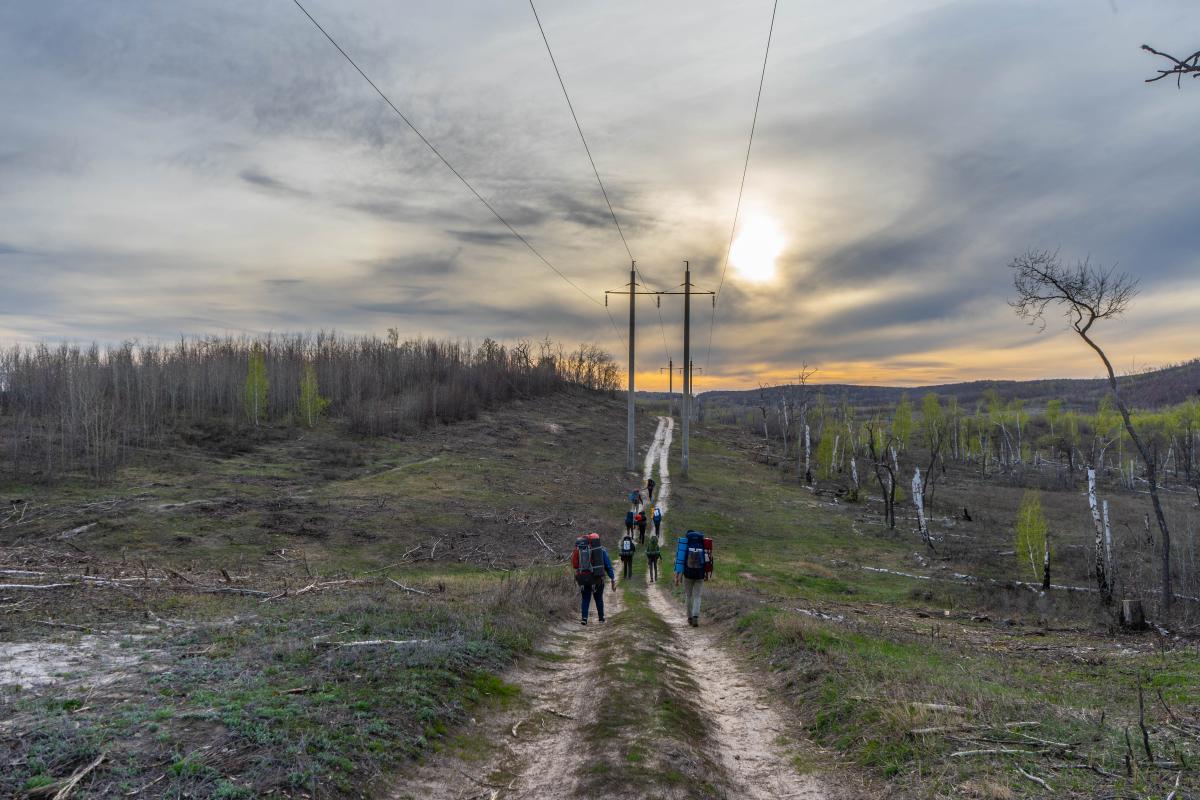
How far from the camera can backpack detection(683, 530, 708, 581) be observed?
17.7 meters

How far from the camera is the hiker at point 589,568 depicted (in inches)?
696

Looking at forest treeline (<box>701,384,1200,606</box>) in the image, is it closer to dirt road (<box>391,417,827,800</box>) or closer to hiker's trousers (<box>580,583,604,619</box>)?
hiker's trousers (<box>580,583,604,619</box>)

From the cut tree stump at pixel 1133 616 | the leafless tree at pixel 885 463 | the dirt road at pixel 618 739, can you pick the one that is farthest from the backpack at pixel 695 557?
the leafless tree at pixel 885 463

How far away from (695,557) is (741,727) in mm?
7380

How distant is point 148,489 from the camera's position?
124 ft

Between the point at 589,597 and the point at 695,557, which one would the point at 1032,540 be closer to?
the point at 695,557

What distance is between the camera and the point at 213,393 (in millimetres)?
80125

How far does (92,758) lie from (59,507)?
34.1 m

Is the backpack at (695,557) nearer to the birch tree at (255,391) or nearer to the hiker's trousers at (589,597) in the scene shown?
the hiker's trousers at (589,597)

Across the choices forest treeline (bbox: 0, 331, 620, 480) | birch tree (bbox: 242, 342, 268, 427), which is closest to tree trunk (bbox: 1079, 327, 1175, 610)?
forest treeline (bbox: 0, 331, 620, 480)

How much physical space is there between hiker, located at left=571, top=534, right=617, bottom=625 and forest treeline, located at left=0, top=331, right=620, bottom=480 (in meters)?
38.0

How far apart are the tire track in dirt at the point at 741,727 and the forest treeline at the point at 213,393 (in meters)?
42.0

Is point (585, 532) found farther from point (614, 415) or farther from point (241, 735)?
point (614, 415)

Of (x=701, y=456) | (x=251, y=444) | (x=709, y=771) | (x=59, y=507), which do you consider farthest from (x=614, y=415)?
(x=709, y=771)
